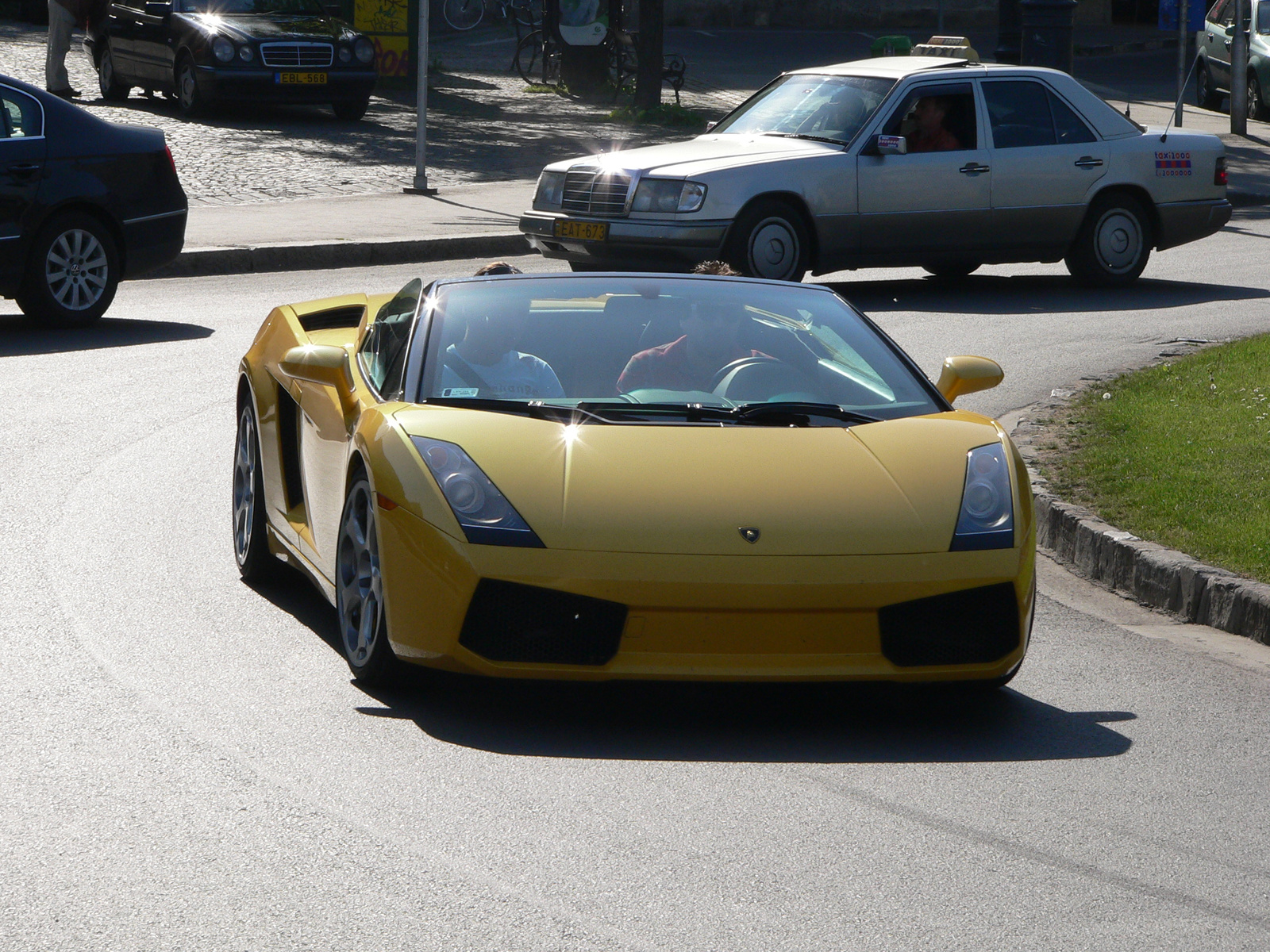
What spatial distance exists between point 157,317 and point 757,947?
10.2 meters

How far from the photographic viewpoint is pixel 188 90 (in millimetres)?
23953

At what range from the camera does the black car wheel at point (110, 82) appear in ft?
83.3

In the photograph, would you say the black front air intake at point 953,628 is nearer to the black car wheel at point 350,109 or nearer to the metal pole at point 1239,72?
the black car wheel at point 350,109

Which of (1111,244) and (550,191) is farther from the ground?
(550,191)

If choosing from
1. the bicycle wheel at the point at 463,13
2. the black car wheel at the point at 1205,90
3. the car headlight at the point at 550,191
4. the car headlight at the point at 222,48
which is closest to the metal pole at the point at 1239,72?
the black car wheel at the point at 1205,90

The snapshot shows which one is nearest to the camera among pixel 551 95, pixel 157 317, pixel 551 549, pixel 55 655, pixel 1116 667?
pixel 551 549

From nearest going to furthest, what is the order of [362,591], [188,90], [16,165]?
[362,591] < [16,165] < [188,90]

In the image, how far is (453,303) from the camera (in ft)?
19.6

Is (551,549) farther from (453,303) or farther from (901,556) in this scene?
(453,303)

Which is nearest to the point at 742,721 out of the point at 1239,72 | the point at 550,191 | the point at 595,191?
the point at 595,191

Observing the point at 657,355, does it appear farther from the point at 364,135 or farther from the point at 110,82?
the point at 110,82

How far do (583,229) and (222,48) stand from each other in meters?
11.2

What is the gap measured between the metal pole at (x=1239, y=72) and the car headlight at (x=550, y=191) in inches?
609

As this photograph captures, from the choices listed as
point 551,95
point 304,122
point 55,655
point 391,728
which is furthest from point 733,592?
point 551,95
